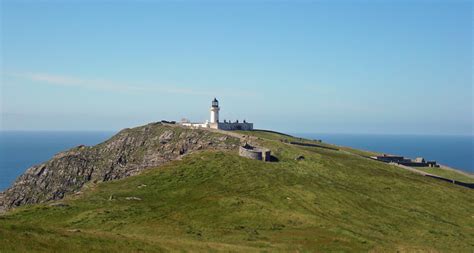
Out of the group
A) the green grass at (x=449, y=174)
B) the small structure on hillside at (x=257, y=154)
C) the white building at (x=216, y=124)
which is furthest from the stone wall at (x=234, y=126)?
the green grass at (x=449, y=174)

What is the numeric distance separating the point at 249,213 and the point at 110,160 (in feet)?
244

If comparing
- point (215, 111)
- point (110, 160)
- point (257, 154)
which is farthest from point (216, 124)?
point (257, 154)

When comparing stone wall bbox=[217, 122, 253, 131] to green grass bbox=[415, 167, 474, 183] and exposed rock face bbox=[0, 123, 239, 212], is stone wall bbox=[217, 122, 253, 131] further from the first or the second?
green grass bbox=[415, 167, 474, 183]

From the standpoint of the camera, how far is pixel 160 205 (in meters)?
53.8

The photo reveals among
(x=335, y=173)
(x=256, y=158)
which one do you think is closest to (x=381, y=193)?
(x=335, y=173)

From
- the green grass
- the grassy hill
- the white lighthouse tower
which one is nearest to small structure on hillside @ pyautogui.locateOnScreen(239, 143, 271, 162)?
the grassy hill

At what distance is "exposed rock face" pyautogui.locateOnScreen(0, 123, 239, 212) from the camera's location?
4058 inches

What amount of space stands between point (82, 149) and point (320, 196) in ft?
289

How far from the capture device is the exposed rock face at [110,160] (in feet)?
338

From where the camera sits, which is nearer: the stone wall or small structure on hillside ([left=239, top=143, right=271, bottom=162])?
small structure on hillside ([left=239, top=143, right=271, bottom=162])

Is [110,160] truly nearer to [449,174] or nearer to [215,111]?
[215,111]

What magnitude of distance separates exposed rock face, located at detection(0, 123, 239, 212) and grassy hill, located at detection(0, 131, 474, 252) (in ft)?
84.6

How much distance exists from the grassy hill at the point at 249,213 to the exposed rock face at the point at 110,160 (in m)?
25.8

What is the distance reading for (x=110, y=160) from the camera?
117188mm
